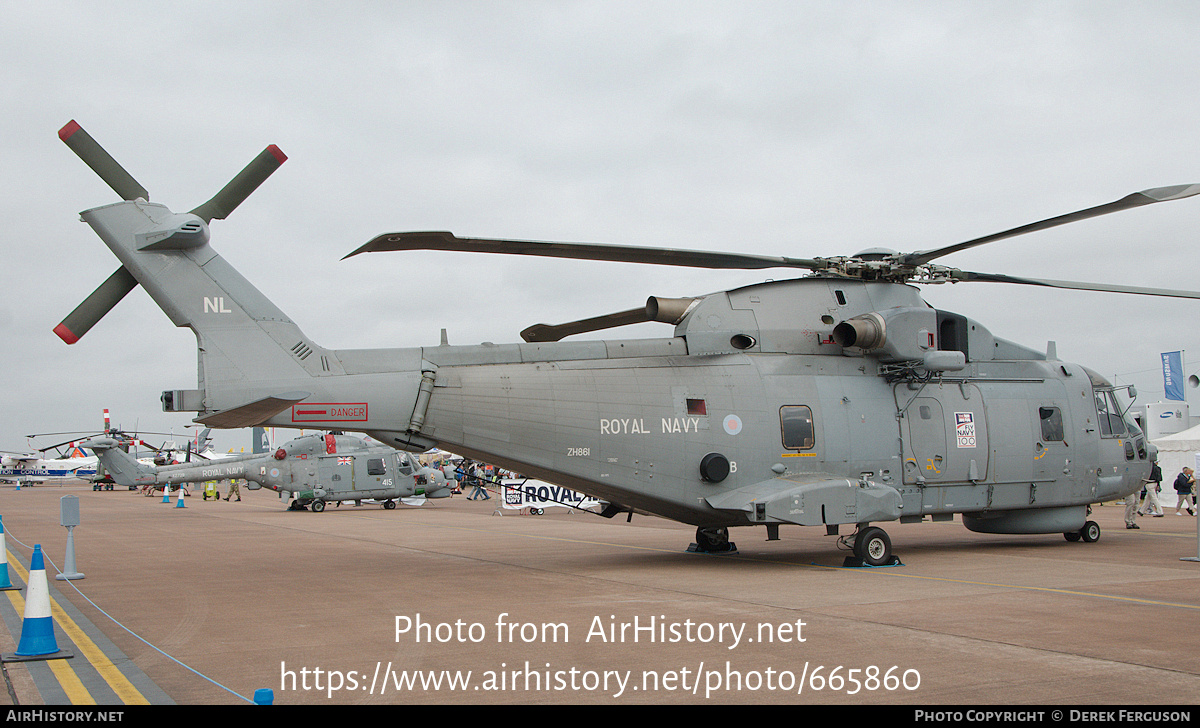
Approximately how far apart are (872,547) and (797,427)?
2195mm

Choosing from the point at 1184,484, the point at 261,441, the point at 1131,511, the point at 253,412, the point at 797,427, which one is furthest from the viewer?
the point at 261,441

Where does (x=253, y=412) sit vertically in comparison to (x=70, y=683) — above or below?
above

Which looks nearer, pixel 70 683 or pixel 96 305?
pixel 70 683

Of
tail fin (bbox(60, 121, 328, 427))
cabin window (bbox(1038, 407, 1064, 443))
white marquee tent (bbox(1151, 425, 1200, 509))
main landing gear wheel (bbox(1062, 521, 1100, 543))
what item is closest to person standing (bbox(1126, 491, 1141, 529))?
main landing gear wheel (bbox(1062, 521, 1100, 543))

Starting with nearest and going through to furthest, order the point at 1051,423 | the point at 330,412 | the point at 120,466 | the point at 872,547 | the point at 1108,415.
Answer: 1. the point at 330,412
2. the point at 872,547
3. the point at 1051,423
4. the point at 1108,415
5. the point at 120,466

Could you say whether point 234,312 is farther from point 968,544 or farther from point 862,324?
point 968,544

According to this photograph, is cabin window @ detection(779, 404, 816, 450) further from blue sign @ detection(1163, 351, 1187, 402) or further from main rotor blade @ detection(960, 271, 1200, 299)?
blue sign @ detection(1163, 351, 1187, 402)

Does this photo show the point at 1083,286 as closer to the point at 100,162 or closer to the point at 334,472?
the point at 100,162

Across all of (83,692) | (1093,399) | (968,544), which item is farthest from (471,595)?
(1093,399)

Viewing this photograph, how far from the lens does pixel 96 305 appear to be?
38.2 feet

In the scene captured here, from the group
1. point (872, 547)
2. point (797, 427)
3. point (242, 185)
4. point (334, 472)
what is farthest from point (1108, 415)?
point (334, 472)

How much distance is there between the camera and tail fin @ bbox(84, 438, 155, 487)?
4022 cm

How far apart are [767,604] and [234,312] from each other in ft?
26.9

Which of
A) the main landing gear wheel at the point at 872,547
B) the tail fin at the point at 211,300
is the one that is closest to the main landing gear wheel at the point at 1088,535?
the main landing gear wheel at the point at 872,547
